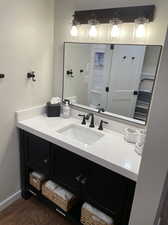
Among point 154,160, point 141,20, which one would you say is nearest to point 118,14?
point 141,20

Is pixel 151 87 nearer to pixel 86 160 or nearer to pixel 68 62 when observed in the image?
pixel 86 160

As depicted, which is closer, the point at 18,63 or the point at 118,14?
the point at 118,14

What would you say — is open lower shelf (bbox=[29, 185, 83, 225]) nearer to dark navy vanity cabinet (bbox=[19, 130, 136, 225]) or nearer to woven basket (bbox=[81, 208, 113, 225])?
dark navy vanity cabinet (bbox=[19, 130, 136, 225])

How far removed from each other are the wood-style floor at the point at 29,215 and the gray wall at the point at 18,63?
162 mm

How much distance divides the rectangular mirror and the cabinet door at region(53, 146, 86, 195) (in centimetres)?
60

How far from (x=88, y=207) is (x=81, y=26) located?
5.43ft

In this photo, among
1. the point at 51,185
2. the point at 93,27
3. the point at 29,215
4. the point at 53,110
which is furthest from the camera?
the point at 53,110

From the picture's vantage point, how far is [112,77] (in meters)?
1.63

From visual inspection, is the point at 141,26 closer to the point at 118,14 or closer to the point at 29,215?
the point at 118,14

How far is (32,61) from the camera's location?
5.50 ft

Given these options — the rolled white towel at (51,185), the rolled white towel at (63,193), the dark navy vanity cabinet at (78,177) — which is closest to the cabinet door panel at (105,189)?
the dark navy vanity cabinet at (78,177)

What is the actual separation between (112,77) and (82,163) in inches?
33.4

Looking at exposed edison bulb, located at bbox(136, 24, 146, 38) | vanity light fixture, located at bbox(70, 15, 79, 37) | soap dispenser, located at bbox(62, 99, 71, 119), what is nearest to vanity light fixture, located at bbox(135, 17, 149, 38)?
exposed edison bulb, located at bbox(136, 24, 146, 38)

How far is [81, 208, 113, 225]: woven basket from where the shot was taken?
134 centimetres
